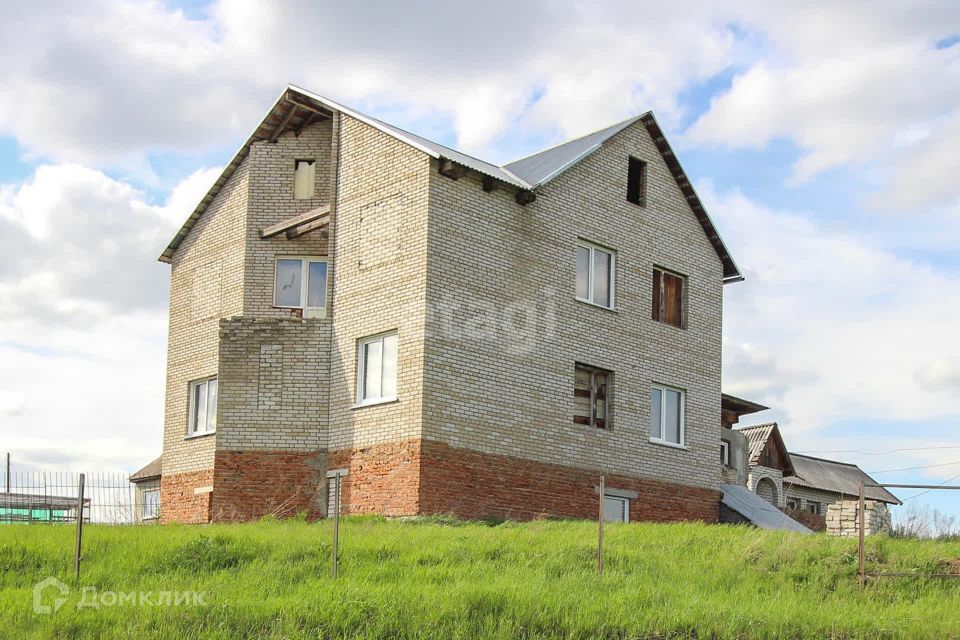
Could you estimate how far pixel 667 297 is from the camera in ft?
80.0

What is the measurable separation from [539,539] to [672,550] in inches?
71.5

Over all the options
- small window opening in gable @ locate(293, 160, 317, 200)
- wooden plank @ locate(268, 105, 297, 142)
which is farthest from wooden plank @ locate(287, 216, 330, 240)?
wooden plank @ locate(268, 105, 297, 142)

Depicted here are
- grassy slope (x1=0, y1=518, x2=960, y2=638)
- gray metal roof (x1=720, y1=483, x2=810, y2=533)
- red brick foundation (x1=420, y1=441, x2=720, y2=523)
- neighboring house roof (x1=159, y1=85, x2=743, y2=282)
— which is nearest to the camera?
grassy slope (x1=0, y1=518, x2=960, y2=638)

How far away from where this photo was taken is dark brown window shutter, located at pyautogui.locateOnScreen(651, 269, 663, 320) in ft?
78.4

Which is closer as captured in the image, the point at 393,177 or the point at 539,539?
the point at 539,539

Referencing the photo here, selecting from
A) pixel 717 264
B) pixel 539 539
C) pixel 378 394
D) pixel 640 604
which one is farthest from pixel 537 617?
pixel 717 264

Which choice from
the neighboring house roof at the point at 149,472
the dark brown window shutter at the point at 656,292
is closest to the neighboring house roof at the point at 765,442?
the dark brown window shutter at the point at 656,292

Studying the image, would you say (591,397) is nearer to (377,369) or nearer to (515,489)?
(515,489)

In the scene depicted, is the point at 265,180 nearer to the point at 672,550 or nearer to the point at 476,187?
the point at 476,187

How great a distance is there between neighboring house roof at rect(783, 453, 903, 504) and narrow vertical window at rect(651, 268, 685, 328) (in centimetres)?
2020

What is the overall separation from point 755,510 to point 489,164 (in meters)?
9.59

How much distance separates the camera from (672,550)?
1530cm

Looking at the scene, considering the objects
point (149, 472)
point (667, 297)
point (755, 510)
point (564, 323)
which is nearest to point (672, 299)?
point (667, 297)

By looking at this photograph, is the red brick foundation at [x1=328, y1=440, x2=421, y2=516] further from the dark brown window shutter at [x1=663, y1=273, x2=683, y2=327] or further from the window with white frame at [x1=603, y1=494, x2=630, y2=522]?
the dark brown window shutter at [x1=663, y1=273, x2=683, y2=327]
